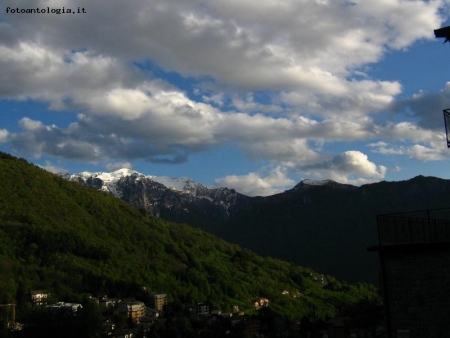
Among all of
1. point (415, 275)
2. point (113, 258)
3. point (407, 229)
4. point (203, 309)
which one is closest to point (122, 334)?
point (203, 309)

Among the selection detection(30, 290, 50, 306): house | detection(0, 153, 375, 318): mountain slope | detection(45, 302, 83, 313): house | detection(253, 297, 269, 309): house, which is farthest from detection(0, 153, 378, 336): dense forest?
detection(45, 302, 83, 313): house

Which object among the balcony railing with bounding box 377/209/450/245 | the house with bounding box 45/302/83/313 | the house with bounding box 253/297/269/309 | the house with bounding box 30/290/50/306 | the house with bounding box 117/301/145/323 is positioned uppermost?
the balcony railing with bounding box 377/209/450/245

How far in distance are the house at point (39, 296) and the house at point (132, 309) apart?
12.3 metres

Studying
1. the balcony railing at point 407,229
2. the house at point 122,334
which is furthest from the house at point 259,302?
the balcony railing at point 407,229

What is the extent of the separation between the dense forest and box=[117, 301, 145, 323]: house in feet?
24.6

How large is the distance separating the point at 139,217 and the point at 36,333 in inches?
4238

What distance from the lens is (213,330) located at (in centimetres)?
7325

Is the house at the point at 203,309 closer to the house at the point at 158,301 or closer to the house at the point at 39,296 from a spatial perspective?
the house at the point at 158,301

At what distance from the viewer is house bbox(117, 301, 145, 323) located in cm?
9775

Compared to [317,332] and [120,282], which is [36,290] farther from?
[317,332]

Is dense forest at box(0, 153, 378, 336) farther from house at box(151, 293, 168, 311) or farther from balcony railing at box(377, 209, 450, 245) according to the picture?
balcony railing at box(377, 209, 450, 245)

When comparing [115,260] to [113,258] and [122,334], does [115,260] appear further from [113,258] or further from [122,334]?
[122,334]

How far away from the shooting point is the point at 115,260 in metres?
129

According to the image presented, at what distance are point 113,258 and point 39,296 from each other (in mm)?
28922
